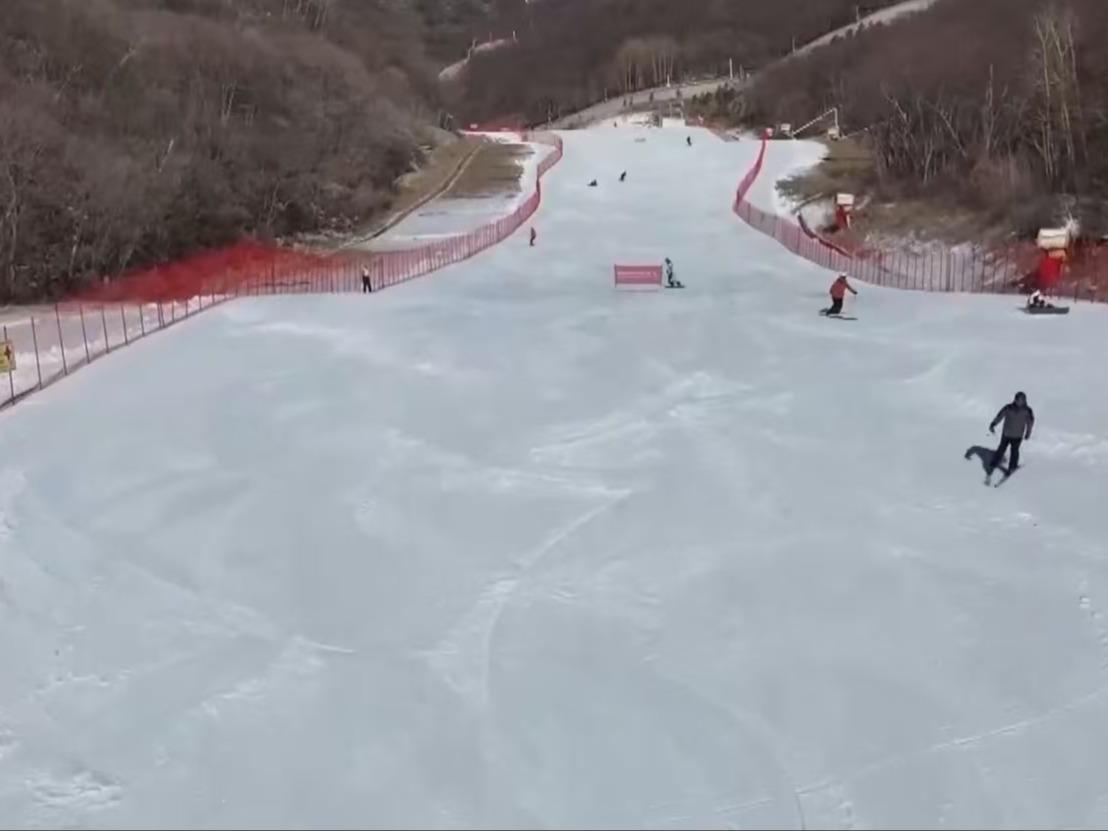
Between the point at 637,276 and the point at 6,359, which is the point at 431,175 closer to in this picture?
the point at 637,276

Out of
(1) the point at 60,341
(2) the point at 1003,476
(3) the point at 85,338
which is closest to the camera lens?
(2) the point at 1003,476

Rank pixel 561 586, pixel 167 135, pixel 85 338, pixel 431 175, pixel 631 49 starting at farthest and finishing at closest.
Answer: pixel 631 49
pixel 431 175
pixel 167 135
pixel 85 338
pixel 561 586

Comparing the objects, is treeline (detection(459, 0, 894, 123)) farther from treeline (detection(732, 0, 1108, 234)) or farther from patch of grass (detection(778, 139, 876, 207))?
patch of grass (detection(778, 139, 876, 207))

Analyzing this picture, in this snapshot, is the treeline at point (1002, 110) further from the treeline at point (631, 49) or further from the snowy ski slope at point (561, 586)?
the treeline at point (631, 49)

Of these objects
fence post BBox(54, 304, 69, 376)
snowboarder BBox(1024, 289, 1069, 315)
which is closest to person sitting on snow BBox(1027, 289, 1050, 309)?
snowboarder BBox(1024, 289, 1069, 315)

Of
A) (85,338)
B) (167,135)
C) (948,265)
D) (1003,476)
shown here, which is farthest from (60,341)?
(948,265)

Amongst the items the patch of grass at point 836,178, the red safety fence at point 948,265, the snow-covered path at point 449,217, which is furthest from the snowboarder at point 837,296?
the patch of grass at point 836,178

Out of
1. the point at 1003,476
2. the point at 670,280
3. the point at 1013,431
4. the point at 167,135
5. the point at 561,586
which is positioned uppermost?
the point at 167,135

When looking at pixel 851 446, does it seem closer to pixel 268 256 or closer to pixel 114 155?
pixel 268 256
